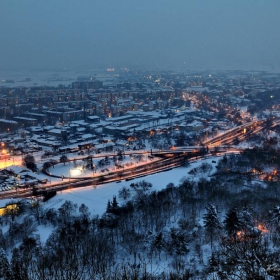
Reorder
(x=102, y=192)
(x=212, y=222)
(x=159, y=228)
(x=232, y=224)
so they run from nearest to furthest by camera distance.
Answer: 1. (x=232, y=224)
2. (x=212, y=222)
3. (x=159, y=228)
4. (x=102, y=192)

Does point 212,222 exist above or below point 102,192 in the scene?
above

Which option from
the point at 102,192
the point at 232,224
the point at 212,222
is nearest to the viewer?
the point at 232,224

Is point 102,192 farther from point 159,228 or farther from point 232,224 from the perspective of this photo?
point 232,224

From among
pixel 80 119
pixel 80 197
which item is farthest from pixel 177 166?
pixel 80 119

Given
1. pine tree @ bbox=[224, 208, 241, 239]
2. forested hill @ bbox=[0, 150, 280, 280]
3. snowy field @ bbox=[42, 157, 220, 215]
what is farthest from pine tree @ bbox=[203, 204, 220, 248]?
snowy field @ bbox=[42, 157, 220, 215]

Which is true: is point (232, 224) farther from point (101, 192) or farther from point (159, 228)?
point (101, 192)

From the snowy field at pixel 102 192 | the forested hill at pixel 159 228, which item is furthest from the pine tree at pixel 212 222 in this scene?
the snowy field at pixel 102 192

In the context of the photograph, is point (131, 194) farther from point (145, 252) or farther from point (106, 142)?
point (106, 142)

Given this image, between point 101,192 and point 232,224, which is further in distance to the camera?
point 101,192

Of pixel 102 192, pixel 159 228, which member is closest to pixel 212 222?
pixel 159 228

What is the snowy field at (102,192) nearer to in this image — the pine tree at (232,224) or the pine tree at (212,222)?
the pine tree at (212,222)

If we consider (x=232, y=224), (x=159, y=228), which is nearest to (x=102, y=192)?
(x=159, y=228)
